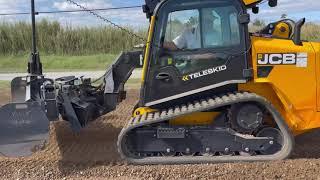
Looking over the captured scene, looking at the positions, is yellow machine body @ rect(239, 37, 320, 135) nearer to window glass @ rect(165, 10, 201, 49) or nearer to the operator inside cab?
the operator inside cab

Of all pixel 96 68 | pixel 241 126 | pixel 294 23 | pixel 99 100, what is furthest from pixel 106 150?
pixel 96 68

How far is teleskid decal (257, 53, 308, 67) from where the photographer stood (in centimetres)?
686

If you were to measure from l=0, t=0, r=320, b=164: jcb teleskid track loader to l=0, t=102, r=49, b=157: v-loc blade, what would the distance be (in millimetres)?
13

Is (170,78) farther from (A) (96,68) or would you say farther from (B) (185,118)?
(A) (96,68)

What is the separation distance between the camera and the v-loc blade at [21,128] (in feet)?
22.0

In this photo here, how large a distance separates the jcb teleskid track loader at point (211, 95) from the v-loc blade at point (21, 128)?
13mm

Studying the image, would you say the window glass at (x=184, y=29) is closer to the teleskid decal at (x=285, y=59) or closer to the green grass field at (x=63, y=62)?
the teleskid decal at (x=285, y=59)

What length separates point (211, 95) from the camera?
7.12 m

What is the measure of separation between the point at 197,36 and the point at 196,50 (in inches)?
7.4

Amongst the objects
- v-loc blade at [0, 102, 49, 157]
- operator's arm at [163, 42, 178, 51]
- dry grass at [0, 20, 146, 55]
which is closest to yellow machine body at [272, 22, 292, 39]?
operator's arm at [163, 42, 178, 51]

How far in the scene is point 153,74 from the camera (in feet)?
23.2

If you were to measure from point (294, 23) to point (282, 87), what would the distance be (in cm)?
98

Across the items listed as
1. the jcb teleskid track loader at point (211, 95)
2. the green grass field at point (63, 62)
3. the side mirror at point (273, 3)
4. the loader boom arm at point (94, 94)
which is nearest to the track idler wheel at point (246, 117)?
the jcb teleskid track loader at point (211, 95)

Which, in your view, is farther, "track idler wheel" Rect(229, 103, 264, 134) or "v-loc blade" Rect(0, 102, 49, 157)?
"track idler wheel" Rect(229, 103, 264, 134)
